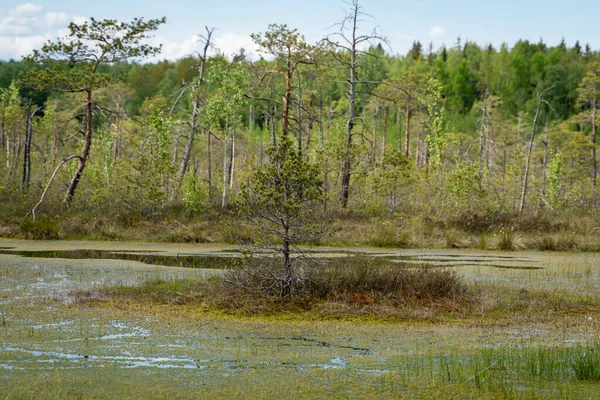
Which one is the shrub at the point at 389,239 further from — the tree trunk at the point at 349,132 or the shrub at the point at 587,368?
the shrub at the point at 587,368

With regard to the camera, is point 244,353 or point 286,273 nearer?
point 244,353

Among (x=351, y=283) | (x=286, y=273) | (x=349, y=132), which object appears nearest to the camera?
(x=286, y=273)

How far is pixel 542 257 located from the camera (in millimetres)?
20266

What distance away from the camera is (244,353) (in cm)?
816

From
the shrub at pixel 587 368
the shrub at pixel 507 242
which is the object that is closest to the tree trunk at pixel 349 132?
the shrub at pixel 507 242

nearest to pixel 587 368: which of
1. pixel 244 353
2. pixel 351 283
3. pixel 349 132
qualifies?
pixel 244 353

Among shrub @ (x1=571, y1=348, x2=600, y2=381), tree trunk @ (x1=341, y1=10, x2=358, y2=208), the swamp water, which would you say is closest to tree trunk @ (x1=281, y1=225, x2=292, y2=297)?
the swamp water

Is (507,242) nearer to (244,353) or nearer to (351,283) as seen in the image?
(351,283)

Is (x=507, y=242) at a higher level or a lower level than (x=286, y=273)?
lower

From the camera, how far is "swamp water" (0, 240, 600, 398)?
6.69 metres

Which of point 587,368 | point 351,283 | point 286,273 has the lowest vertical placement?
point 587,368

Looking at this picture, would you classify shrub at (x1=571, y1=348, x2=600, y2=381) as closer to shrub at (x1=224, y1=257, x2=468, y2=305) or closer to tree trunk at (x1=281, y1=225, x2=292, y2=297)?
shrub at (x1=224, y1=257, x2=468, y2=305)

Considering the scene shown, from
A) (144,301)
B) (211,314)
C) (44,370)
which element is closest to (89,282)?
(144,301)

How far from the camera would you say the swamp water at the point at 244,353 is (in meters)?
6.69
